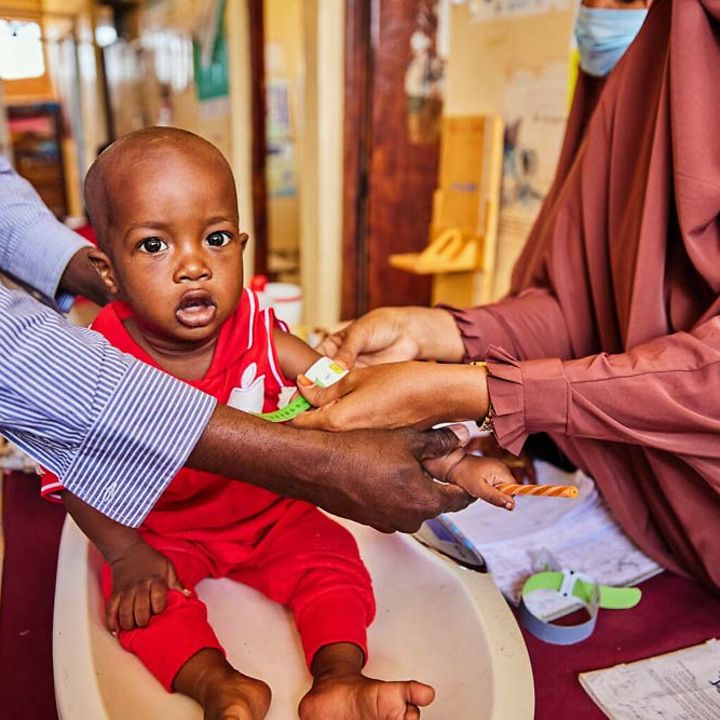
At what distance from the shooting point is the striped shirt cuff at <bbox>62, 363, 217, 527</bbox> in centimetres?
75

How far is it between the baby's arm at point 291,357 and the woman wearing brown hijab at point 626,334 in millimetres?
120

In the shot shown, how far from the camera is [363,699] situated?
76 centimetres

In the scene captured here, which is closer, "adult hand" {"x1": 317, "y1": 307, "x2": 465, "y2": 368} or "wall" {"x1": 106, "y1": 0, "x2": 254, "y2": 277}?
"adult hand" {"x1": 317, "y1": 307, "x2": 465, "y2": 368}

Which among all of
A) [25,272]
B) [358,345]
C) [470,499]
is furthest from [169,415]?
[25,272]

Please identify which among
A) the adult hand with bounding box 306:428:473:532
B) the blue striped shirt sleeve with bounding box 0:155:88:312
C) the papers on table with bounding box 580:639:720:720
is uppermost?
the blue striped shirt sleeve with bounding box 0:155:88:312

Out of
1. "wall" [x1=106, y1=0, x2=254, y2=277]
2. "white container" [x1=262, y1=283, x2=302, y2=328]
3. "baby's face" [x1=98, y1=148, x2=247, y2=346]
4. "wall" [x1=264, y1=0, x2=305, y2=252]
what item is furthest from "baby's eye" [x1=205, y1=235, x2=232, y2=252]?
"wall" [x1=264, y1=0, x2=305, y2=252]

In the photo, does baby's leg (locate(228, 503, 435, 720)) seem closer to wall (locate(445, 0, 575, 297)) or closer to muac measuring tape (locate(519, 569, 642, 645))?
muac measuring tape (locate(519, 569, 642, 645))

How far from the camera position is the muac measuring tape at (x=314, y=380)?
3.24 ft

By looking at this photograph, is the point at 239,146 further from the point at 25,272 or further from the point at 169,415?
the point at 169,415

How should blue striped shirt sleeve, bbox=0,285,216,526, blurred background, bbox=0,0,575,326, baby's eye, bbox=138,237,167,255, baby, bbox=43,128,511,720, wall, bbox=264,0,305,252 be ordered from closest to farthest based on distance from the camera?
1. blue striped shirt sleeve, bbox=0,285,216,526
2. baby, bbox=43,128,511,720
3. baby's eye, bbox=138,237,167,255
4. blurred background, bbox=0,0,575,326
5. wall, bbox=264,0,305,252

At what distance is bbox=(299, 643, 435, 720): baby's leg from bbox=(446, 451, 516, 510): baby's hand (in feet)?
0.81

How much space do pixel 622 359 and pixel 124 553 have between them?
0.72m

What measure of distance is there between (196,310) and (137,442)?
0.26m

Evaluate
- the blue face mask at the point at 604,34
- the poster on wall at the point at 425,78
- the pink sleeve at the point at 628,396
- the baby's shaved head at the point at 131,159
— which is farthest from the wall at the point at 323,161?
the pink sleeve at the point at 628,396
